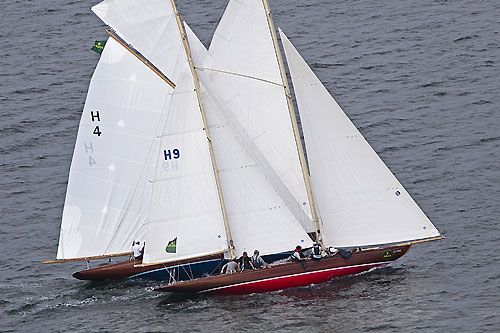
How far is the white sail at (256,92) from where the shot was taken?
6925 cm

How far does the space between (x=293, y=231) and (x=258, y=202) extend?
9.77ft

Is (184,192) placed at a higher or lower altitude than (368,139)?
lower

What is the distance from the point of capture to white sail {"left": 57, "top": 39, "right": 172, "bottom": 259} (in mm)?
76438

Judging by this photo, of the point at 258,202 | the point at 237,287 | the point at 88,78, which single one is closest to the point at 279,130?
the point at 258,202

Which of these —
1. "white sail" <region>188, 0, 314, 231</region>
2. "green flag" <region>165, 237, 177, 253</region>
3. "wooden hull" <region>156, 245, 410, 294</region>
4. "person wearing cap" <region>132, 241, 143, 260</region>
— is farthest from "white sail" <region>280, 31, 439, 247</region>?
"person wearing cap" <region>132, 241, 143, 260</region>

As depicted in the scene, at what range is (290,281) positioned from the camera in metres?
70.9

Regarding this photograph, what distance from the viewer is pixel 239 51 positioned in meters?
69.9

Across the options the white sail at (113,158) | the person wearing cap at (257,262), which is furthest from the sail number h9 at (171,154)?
the person wearing cap at (257,262)

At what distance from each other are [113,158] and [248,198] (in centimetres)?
1146

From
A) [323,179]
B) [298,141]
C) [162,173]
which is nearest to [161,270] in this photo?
[162,173]

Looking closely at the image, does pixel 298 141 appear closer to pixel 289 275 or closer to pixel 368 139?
pixel 289 275

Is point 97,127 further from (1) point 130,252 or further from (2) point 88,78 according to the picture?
(2) point 88,78

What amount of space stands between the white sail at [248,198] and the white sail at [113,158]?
6591mm

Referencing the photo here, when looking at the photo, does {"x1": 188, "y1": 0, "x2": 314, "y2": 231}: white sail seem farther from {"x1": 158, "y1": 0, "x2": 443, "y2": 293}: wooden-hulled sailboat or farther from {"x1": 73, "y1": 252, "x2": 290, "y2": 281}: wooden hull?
{"x1": 73, "y1": 252, "x2": 290, "y2": 281}: wooden hull
